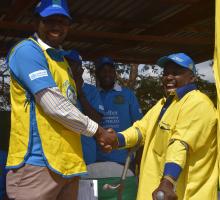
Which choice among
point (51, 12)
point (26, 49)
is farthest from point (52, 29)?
point (26, 49)

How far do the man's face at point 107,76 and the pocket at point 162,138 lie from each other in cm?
204

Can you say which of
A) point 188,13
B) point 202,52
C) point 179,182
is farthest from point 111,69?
point 202,52

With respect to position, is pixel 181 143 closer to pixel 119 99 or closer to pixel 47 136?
pixel 47 136

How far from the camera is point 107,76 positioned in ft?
17.3

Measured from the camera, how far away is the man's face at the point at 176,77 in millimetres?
3301

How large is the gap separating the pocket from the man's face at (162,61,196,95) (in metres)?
0.25

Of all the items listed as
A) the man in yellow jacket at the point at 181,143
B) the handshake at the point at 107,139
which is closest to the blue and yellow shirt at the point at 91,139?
the handshake at the point at 107,139

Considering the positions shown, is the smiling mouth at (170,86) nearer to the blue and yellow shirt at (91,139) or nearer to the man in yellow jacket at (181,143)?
the man in yellow jacket at (181,143)

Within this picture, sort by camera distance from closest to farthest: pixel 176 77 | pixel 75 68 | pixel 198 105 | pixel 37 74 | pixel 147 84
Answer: pixel 37 74
pixel 198 105
pixel 176 77
pixel 75 68
pixel 147 84

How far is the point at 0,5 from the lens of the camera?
5902 millimetres

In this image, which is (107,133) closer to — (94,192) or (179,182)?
(179,182)

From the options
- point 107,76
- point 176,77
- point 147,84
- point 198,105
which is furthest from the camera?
point 147,84

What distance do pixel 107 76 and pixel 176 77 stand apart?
202 centimetres

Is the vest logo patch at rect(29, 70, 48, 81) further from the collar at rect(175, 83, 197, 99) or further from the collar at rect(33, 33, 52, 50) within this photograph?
the collar at rect(175, 83, 197, 99)
